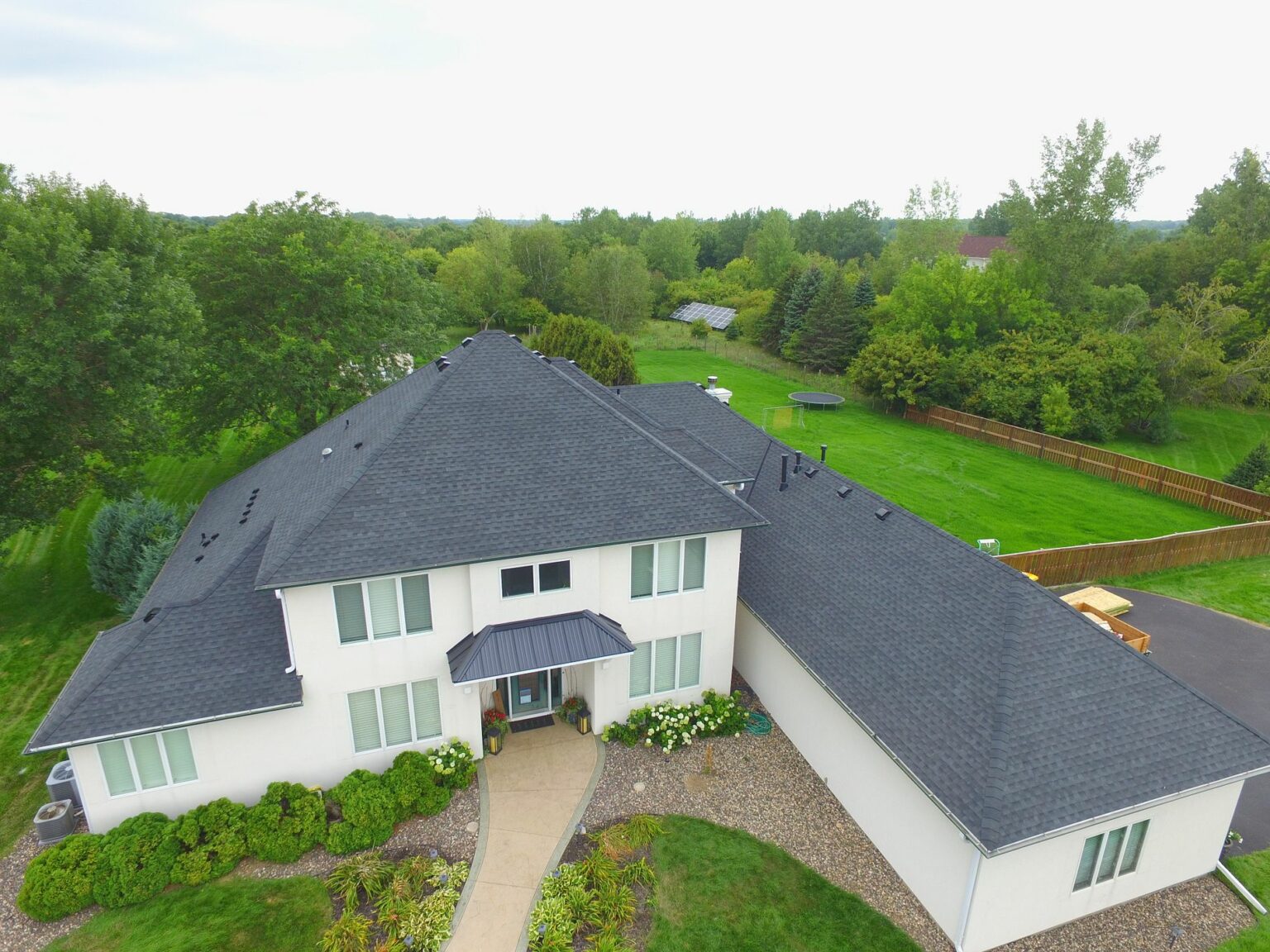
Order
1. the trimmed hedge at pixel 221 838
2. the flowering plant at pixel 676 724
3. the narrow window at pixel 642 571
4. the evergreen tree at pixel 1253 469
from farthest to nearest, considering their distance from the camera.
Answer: the evergreen tree at pixel 1253 469 < the flowering plant at pixel 676 724 < the narrow window at pixel 642 571 < the trimmed hedge at pixel 221 838

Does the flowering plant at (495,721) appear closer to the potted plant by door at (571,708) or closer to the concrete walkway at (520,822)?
the concrete walkway at (520,822)

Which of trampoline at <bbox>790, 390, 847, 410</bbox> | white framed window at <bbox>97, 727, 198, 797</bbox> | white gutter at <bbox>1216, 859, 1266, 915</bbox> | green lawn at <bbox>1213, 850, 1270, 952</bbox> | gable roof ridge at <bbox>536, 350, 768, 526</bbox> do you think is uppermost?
gable roof ridge at <bbox>536, 350, 768, 526</bbox>

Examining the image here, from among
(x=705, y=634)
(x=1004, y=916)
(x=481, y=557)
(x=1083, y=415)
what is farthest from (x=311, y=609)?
(x=1083, y=415)

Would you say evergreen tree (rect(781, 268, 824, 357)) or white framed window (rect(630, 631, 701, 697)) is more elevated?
evergreen tree (rect(781, 268, 824, 357))

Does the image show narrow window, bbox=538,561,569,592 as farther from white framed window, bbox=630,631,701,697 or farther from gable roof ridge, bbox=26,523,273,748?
gable roof ridge, bbox=26,523,273,748

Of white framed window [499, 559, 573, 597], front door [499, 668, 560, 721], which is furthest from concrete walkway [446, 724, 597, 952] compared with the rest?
white framed window [499, 559, 573, 597]

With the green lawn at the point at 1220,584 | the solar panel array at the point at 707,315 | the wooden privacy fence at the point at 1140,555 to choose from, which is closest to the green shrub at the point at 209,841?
the wooden privacy fence at the point at 1140,555
